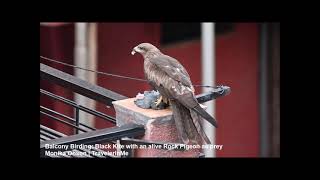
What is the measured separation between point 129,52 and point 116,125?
2.30 m

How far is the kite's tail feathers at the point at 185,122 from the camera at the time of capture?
6.67 m

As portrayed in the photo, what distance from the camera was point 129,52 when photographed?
9.18 meters

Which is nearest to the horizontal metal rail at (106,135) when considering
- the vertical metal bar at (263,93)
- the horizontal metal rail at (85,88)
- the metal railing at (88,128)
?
the metal railing at (88,128)

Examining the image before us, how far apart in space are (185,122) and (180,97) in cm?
15

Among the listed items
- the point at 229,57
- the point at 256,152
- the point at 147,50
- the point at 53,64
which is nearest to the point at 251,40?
the point at 229,57

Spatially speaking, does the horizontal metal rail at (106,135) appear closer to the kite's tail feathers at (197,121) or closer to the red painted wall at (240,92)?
the kite's tail feathers at (197,121)

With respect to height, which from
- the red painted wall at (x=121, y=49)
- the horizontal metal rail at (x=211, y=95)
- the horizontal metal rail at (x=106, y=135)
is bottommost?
the horizontal metal rail at (x=106, y=135)

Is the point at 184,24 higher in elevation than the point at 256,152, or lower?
higher

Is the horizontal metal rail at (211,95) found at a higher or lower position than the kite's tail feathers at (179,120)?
higher

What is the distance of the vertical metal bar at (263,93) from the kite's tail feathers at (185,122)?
327 centimetres

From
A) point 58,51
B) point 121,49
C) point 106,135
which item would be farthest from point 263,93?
point 106,135

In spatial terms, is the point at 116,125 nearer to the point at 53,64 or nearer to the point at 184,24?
the point at 53,64

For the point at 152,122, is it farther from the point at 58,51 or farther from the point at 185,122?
the point at 58,51

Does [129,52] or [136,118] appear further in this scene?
[129,52]
